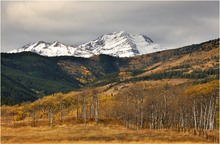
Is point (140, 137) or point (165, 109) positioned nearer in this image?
point (140, 137)

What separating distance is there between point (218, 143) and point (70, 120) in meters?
85.6

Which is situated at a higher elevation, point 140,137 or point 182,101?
point 182,101

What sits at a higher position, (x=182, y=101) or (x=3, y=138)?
(x=182, y=101)

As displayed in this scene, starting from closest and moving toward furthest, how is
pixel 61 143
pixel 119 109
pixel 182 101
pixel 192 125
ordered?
pixel 61 143
pixel 182 101
pixel 192 125
pixel 119 109

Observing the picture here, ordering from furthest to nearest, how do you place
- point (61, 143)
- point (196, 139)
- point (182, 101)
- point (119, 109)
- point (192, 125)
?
point (119, 109) < point (192, 125) < point (182, 101) < point (196, 139) < point (61, 143)

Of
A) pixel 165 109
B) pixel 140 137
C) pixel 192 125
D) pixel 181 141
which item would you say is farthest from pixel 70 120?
pixel 181 141

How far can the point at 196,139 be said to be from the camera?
84.8 m

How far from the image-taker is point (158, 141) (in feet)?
263

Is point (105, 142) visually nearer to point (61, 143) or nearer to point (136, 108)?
point (61, 143)

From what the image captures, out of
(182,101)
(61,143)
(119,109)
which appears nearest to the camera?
(61,143)

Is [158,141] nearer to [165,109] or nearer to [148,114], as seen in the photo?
[165,109]

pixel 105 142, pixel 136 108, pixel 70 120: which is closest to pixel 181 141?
pixel 105 142

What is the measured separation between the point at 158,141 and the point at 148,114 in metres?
75.8

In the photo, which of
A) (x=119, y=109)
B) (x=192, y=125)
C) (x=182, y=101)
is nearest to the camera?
(x=182, y=101)
